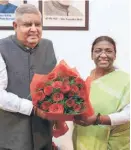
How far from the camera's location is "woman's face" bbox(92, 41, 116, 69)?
1.43 m

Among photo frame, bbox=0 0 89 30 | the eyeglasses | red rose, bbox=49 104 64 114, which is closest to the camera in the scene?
red rose, bbox=49 104 64 114

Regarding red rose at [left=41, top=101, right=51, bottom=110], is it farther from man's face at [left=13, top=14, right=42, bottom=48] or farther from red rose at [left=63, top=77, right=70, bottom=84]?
man's face at [left=13, top=14, right=42, bottom=48]

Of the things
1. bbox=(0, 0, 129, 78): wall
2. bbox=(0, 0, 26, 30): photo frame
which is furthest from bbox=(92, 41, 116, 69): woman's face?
bbox=(0, 0, 26, 30): photo frame

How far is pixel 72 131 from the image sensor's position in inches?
59.9

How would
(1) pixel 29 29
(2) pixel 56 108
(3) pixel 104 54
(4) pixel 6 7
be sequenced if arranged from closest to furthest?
(2) pixel 56 108 < (1) pixel 29 29 < (3) pixel 104 54 < (4) pixel 6 7

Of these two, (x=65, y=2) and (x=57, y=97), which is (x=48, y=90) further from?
(x=65, y=2)

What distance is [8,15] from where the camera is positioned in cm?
152

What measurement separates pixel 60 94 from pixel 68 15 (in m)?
0.56

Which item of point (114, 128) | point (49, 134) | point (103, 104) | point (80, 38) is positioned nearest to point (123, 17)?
point (80, 38)

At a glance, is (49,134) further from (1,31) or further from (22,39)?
(1,31)

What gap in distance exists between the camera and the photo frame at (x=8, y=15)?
151 cm

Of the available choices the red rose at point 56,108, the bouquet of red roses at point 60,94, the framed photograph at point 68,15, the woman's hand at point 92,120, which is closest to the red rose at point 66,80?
the bouquet of red roses at point 60,94

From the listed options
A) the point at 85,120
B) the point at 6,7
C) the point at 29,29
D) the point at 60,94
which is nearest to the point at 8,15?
the point at 6,7

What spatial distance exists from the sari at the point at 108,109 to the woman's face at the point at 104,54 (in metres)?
0.06
